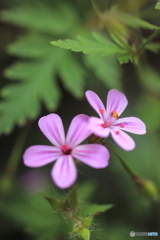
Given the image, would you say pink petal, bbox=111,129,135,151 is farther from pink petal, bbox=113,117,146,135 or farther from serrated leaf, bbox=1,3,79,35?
serrated leaf, bbox=1,3,79,35

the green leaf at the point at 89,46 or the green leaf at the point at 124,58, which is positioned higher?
the green leaf at the point at 89,46

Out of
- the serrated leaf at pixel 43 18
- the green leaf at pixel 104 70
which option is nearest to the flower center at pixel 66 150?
the green leaf at pixel 104 70

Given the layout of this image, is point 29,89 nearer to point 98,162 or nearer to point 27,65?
point 27,65

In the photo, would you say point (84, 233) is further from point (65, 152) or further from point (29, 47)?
point (29, 47)

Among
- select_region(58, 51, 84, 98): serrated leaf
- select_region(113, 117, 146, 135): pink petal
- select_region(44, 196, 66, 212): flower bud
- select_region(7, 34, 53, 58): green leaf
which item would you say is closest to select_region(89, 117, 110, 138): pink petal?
select_region(113, 117, 146, 135): pink petal

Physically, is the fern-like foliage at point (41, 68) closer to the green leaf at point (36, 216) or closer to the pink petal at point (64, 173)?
the green leaf at point (36, 216)

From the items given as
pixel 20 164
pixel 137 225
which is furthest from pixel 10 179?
pixel 137 225
